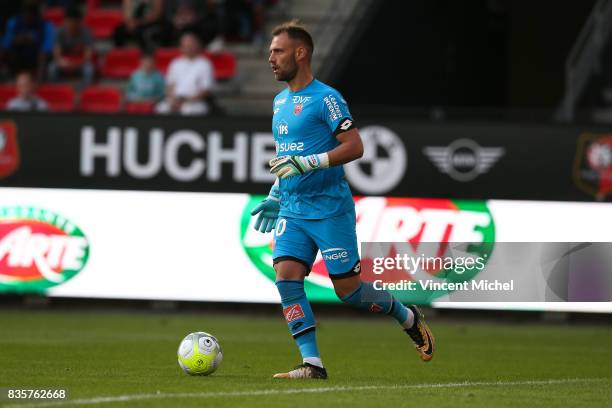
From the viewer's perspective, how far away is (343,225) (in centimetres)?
983

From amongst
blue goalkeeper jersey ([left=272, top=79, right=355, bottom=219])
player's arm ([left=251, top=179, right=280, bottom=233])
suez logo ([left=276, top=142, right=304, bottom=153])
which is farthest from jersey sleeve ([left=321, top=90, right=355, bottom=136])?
player's arm ([left=251, top=179, right=280, bottom=233])

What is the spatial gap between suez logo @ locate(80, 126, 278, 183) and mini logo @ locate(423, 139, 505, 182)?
2.17m

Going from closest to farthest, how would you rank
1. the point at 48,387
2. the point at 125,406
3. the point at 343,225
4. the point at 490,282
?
the point at 125,406, the point at 48,387, the point at 343,225, the point at 490,282

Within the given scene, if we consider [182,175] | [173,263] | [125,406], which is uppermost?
[182,175]

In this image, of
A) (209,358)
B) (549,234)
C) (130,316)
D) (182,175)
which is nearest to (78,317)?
(130,316)

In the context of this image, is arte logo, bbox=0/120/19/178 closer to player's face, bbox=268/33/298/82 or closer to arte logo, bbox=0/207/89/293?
arte logo, bbox=0/207/89/293

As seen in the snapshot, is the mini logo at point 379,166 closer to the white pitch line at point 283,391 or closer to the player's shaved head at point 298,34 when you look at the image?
the white pitch line at point 283,391

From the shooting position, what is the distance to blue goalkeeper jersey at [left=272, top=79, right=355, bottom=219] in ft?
32.1

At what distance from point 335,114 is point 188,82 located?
384 inches

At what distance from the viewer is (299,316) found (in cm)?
980

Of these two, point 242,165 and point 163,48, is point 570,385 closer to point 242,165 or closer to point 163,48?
point 242,165

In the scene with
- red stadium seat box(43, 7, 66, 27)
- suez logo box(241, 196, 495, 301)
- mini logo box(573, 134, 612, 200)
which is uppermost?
red stadium seat box(43, 7, 66, 27)

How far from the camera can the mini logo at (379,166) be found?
56.7 feet

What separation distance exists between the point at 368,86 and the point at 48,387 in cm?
1228
